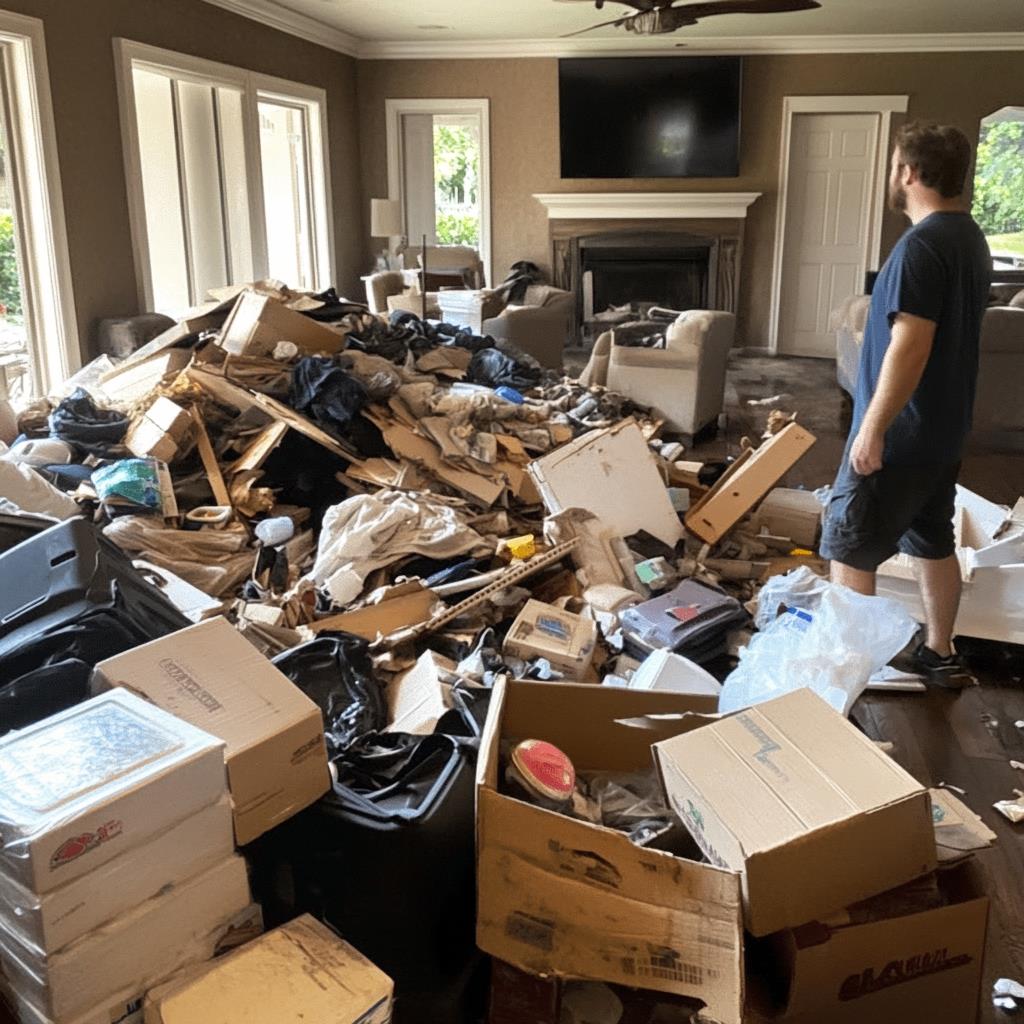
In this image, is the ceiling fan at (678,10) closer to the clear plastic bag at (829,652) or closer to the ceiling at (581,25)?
the ceiling at (581,25)

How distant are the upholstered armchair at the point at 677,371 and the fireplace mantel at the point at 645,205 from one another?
11.6ft

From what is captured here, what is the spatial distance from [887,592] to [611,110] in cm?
695

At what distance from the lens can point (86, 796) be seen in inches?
54.6

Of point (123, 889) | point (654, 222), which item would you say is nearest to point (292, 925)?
point (123, 889)

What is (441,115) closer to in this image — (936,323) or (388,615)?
(388,615)

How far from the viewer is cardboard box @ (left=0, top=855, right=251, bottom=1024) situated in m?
1.35

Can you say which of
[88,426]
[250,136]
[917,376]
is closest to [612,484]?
[917,376]

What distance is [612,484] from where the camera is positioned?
3.81m

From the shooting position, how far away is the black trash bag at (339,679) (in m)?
2.48

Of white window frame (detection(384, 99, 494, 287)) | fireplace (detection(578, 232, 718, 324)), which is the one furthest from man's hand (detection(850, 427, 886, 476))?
white window frame (detection(384, 99, 494, 287))

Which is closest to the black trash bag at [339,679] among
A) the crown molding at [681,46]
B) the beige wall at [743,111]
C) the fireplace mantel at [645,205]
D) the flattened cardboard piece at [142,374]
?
the flattened cardboard piece at [142,374]

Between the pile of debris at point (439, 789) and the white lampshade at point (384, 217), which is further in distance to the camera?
the white lampshade at point (384, 217)

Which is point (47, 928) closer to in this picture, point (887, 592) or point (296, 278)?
point (887, 592)

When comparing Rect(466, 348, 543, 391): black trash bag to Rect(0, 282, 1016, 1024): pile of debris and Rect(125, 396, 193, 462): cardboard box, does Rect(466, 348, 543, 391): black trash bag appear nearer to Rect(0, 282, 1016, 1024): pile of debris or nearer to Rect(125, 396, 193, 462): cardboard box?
Rect(125, 396, 193, 462): cardboard box
